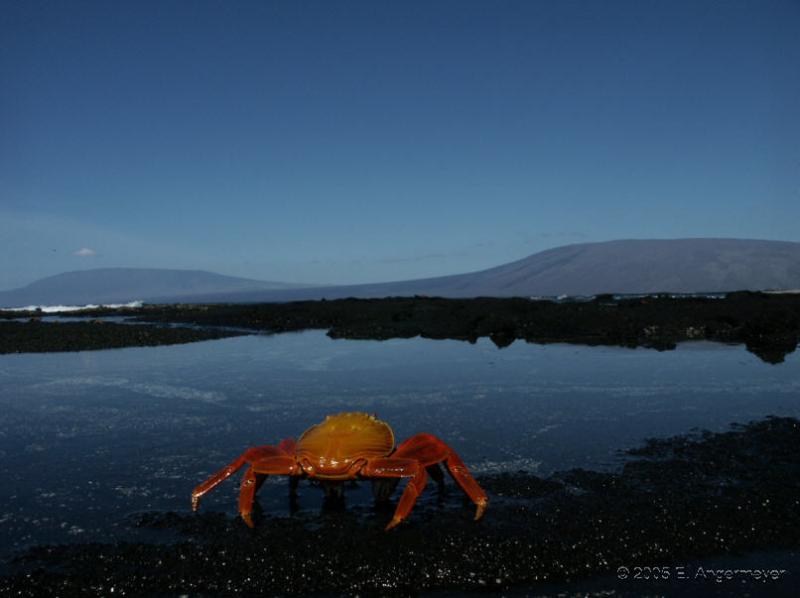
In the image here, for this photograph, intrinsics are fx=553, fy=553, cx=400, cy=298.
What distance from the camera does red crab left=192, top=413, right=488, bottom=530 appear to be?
5.80m

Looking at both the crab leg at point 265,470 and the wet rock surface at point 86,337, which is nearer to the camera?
the crab leg at point 265,470

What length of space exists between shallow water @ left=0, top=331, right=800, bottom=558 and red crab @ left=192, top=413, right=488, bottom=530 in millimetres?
827

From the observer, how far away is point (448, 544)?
548cm

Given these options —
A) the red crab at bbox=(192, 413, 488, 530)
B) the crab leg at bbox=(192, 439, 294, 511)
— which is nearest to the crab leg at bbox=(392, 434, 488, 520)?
the red crab at bbox=(192, 413, 488, 530)

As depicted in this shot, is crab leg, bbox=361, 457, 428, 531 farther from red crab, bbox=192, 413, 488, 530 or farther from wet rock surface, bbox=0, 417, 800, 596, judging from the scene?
wet rock surface, bbox=0, 417, 800, 596

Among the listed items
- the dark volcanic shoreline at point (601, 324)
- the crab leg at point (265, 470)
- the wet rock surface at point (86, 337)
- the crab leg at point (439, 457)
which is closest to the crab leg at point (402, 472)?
the crab leg at point (439, 457)

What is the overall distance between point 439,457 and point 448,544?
985mm

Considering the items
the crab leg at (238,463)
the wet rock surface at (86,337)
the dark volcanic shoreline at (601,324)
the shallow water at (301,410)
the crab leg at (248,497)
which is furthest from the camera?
the wet rock surface at (86,337)

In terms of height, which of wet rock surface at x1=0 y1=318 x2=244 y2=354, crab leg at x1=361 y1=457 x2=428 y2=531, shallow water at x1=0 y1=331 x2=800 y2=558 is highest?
wet rock surface at x1=0 y1=318 x2=244 y2=354

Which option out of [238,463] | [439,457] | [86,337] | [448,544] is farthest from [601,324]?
[86,337]

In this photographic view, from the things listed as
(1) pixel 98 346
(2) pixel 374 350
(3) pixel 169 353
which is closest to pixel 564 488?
(2) pixel 374 350

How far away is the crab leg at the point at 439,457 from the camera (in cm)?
602

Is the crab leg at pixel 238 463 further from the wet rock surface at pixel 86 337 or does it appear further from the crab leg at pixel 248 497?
the wet rock surface at pixel 86 337

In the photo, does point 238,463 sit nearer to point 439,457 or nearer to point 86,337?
point 439,457
